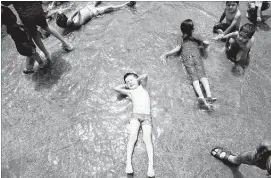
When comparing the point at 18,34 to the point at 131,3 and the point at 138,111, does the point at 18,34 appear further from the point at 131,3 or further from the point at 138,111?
the point at 131,3

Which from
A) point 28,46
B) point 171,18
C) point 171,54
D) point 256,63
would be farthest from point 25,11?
point 256,63

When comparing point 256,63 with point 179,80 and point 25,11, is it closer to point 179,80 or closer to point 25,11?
point 179,80

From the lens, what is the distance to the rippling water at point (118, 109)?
14.4 feet

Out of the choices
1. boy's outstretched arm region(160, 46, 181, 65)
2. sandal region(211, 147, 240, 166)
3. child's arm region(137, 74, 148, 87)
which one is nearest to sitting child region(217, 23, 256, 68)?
boy's outstretched arm region(160, 46, 181, 65)

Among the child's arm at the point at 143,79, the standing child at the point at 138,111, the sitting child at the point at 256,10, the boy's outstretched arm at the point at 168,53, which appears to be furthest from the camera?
the sitting child at the point at 256,10

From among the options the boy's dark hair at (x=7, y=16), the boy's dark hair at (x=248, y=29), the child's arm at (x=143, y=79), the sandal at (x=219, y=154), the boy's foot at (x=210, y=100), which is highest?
the boy's dark hair at (x=7, y=16)

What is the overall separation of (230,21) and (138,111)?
12.3 feet

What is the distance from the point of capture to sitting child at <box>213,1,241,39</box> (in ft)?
19.7

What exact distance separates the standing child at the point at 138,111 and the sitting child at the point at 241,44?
2301 millimetres

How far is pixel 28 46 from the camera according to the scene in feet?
17.3

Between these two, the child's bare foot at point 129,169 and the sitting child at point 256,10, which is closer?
the child's bare foot at point 129,169

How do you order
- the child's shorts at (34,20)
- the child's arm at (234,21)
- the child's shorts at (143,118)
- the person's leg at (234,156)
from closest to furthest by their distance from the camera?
1. the person's leg at (234,156)
2. the child's shorts at (143,118)
3. the child's shorts at (34,20)
4. the child's arm at (234,21)

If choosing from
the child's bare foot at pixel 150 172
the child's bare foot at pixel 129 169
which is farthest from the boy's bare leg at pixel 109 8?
the child's bare foot at pixel 150 172

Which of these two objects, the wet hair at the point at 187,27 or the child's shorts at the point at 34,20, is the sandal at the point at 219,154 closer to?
the wet hair at the point at 187,27
